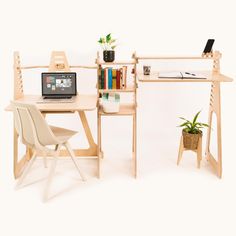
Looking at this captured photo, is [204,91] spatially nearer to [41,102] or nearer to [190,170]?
[190,170]

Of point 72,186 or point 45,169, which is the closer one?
point 72,186

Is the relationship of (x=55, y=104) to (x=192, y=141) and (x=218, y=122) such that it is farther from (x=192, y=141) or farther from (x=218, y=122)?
(x=218, y=122)

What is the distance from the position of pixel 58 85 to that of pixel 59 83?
0.02m

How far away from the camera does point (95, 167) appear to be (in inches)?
174

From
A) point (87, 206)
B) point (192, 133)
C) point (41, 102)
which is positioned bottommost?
point (87, 206)

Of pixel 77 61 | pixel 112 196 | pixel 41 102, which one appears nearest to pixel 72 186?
pixel 112 196

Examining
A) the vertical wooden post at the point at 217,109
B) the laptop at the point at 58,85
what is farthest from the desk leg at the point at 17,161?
the vertical wooden post at the point at 217,109

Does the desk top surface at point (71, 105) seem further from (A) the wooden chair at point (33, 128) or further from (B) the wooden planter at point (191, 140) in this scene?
(B) the wooden planter at point (191, 140)

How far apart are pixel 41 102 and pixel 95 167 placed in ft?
2.99

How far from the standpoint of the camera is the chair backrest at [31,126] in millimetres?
3544

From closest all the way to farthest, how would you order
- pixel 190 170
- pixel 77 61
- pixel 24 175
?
1. pixel 24 175
2. pixel 190 170
3. pixel 77 61

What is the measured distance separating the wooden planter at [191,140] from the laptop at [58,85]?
126cm

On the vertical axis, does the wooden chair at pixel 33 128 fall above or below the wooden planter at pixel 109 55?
below

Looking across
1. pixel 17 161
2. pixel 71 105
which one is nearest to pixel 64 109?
pixel 71 105
